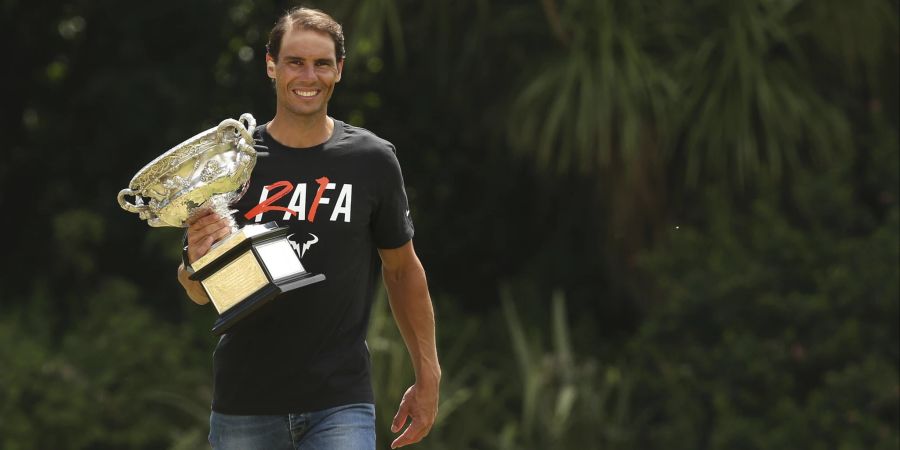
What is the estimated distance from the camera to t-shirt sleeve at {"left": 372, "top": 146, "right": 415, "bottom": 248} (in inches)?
137

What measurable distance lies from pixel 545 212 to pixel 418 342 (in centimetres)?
551

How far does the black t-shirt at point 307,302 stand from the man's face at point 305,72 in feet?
0.34

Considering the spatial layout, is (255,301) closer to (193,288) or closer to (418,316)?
(193,288)

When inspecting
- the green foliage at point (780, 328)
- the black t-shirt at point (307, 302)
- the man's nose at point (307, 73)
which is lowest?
the green foliage at point (780, 328)

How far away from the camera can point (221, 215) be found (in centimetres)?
325

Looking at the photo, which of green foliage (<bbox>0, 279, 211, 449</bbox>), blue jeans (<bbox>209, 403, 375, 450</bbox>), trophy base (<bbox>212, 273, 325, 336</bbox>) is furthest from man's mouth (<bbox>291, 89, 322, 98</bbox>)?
green foliage (<bbox>0, 279, 211, 449</bbox>)

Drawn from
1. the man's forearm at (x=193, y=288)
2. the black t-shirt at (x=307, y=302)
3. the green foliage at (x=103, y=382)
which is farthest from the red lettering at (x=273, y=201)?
the green foliage at (x=103, y=382)

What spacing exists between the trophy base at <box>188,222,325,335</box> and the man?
0.09 meters

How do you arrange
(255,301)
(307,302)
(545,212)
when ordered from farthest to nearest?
(545,212), (307,302), (255,301)

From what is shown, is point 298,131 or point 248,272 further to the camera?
point 298,131

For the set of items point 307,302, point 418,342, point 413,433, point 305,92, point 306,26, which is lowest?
point 413,433

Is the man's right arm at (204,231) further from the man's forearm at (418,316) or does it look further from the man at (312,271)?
the man's forearm at (418,316)

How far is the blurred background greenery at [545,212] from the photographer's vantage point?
24.0ft

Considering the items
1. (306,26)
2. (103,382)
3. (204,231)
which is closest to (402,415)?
(204,231)
